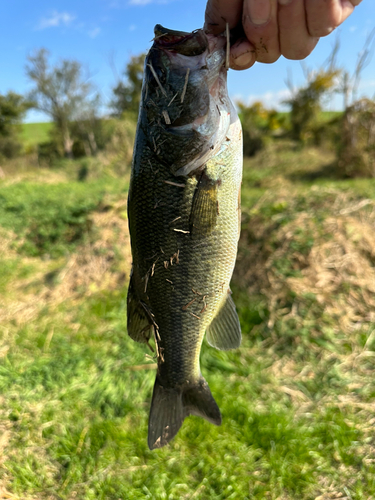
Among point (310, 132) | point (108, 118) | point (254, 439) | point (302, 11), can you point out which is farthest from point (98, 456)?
point (108, 118)

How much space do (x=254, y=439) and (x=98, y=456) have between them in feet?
4.74

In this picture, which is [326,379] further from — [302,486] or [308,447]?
[302,486]

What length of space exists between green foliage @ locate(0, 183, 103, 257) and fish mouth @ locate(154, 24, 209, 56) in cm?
572

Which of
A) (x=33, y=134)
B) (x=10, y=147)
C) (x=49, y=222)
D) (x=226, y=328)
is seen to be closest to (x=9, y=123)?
(x=10, y=147)

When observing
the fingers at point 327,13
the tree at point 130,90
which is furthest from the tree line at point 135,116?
the fingers at point 327,13

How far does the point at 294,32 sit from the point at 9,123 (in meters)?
30.9

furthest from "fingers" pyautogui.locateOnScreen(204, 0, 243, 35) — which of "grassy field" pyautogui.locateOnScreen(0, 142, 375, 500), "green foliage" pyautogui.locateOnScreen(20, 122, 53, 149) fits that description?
"green foliage" pyautogui.locateOnScreen(20, 122, 53, 149)

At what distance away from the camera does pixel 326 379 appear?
138 inches

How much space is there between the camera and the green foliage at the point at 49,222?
7.32 m

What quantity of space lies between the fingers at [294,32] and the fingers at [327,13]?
24 mm

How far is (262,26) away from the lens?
1.57 meters

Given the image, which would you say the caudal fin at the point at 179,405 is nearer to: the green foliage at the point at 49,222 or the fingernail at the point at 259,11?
the fingernail at the point at 259,11

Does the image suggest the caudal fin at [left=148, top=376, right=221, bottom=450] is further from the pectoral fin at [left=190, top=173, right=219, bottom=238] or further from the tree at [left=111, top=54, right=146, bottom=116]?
the tree at [left=111, top=54, right=146, bottom=116]

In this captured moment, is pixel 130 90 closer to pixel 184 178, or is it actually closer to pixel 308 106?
pixel 308 106
